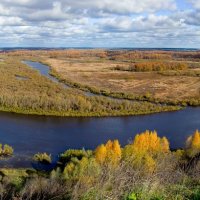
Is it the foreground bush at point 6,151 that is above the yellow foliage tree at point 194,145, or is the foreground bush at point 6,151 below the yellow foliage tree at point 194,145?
below

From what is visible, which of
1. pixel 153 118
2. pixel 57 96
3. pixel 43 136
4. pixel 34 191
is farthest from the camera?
pixel 57 96

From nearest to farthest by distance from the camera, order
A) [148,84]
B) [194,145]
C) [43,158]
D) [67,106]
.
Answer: [194,145] < [43,158] < [67,106] < [148,84]

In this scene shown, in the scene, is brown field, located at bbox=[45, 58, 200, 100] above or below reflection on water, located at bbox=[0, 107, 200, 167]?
above

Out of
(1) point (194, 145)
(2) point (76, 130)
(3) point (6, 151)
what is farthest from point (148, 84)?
(3) point (6, 151)

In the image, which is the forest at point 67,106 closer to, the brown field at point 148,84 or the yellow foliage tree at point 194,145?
the brown field at point 148,84

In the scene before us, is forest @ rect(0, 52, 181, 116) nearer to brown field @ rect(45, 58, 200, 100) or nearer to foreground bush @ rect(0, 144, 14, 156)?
brown field @ rect(45, 58, 200, 100)

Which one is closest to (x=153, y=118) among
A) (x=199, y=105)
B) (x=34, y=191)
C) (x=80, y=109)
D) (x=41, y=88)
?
(x=80, y=109)

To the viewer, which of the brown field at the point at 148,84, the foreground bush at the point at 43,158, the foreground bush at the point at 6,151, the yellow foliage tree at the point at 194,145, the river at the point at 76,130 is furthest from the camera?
the brown field at the point at 148,84

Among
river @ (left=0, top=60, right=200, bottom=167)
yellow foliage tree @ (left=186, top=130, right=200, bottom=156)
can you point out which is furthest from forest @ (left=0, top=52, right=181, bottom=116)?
yellow foliage tree @ (left=186, top=130, right=200, bottom=156)

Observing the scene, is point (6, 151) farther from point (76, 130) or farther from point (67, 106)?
point (67, 106)

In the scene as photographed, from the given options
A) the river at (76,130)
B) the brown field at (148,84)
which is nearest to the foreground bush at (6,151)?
the river at (76,130)

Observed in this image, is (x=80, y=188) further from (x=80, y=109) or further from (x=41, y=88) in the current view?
(x=41, y=88)
